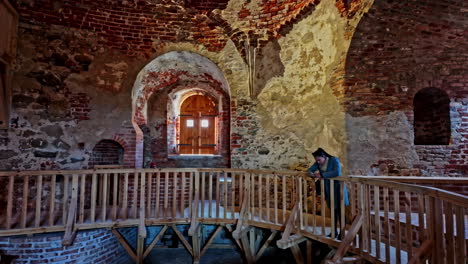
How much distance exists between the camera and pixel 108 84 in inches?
247

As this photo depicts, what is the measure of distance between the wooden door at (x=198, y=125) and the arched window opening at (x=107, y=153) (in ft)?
7.45

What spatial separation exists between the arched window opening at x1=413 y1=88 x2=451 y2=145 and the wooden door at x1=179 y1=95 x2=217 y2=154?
534 centimetres

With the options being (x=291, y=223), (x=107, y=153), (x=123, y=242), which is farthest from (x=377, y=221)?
(x=107, y=153)

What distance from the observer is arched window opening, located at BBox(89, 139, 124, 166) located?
245 inches

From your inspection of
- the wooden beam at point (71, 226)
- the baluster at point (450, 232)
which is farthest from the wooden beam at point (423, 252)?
the wooden beam at point (71, 226)

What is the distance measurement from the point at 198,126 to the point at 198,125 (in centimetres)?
3

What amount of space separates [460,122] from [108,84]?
721 centimetres

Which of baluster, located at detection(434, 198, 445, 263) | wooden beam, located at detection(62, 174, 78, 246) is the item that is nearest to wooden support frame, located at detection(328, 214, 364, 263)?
baluster, located at detection(434, 198, 445, 263)

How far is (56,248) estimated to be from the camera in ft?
14.9

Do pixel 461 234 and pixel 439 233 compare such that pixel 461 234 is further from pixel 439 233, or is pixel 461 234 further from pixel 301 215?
pixel 301 215

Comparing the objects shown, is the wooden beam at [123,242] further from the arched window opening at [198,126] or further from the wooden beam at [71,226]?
the arched window opening at [198,126]

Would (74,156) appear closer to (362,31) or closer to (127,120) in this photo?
(127,120)

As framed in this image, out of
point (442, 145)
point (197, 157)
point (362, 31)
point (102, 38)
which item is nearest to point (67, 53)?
point (102, 38)

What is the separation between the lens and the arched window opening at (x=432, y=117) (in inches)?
210
